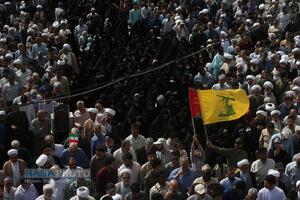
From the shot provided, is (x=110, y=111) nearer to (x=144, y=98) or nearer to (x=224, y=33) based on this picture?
(x=144, y=98)

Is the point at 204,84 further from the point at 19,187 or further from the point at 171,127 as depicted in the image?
the point at 19,187

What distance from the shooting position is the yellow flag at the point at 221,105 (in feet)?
70.9

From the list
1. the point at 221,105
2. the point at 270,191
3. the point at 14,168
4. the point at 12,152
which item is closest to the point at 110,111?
the point at 221,105

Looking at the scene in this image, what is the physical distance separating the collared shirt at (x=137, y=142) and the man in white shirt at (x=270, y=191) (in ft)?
10.7

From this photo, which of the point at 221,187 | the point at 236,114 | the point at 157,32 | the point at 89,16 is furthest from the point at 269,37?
the point at 221,187

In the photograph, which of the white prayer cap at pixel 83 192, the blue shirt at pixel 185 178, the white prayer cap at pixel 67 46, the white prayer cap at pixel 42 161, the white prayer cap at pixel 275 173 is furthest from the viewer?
the white prayer cap at pixel 67 46

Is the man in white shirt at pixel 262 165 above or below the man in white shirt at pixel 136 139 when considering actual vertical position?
below

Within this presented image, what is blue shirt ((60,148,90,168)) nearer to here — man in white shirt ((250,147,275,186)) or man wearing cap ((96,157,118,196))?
man wearing cap ((96,157,118,196))

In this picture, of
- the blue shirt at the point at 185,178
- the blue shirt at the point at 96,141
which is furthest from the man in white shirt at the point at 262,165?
the blue shirt at the point at 96,141

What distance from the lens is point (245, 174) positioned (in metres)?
20.8

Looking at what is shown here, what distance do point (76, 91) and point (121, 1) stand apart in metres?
8.21

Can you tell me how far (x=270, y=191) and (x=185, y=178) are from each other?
1.63 meters

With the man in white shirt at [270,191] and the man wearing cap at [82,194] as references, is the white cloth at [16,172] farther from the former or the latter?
the man in white shirt at [270,191]

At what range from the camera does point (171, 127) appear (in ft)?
75.2
